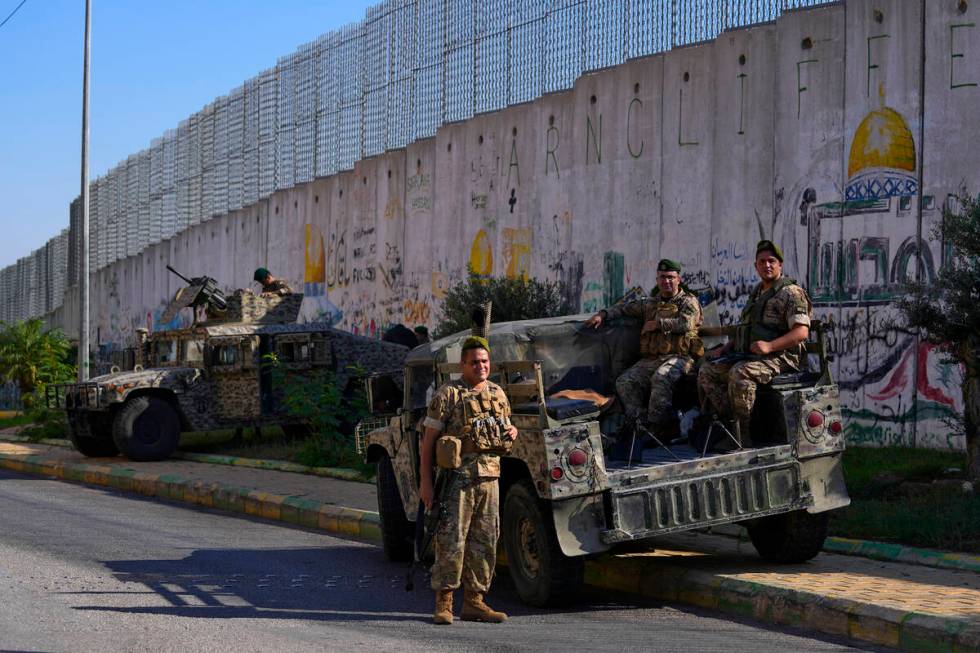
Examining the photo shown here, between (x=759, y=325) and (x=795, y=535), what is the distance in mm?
1484

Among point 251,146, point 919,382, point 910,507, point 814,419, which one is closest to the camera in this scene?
point 814,419

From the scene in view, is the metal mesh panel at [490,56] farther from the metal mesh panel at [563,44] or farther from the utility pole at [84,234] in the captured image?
the utility pole at [84,234]

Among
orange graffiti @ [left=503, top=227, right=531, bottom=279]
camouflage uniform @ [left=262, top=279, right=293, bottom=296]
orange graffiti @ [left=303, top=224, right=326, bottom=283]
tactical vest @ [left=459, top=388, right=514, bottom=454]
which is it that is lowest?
tactical vest @ [left=459, top=388, right=514, bottom=454]

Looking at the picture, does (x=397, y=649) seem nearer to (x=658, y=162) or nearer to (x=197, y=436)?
(x=658, y=162)

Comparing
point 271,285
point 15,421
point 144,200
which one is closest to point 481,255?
point 271,285

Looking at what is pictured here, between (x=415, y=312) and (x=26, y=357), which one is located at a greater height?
(x=415, y=312)

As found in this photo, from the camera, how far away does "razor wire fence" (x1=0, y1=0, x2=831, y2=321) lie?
63.3 ft

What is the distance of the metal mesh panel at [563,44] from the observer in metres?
20.3

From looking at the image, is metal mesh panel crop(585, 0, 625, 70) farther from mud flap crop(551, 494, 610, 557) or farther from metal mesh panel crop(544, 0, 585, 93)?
mud flap crop(551, 494, 610, 557)

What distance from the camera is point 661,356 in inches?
386

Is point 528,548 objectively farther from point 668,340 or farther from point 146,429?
point 146,429

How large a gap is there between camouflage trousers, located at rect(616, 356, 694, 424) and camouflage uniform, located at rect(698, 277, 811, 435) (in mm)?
→ 250

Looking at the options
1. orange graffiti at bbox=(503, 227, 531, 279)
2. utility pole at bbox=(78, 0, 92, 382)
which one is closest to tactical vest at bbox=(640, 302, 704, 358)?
orange graffiti at bbox=(503, 227, 531, 279)

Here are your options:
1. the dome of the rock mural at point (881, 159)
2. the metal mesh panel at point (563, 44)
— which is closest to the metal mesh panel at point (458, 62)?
the metal mesh panel at point (563, 44)
